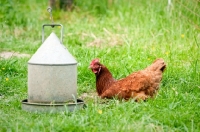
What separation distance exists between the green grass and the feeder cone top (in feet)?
1.86

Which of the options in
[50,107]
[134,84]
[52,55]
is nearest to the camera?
[50,107]

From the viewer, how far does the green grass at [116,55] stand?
200 inches

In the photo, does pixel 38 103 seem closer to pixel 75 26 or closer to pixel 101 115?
pixel 101 115

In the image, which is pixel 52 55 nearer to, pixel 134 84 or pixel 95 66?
pixel 95 66

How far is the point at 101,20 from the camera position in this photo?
472 inches

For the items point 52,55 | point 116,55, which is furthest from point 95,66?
point 116,55

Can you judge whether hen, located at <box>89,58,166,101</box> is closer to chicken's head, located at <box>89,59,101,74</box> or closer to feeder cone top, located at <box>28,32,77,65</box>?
chicken's head, located at <box>89,59,101,74</box>

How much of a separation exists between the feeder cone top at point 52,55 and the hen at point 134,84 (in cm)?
75

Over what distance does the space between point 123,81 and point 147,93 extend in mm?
322

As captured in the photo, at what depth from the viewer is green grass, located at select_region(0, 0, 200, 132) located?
5.08 meters

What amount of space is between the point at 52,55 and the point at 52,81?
11.6 inches

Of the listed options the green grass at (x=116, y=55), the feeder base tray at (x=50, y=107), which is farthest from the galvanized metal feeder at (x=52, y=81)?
the green grass at (x=116, y=55)

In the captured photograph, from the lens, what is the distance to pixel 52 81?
5551 mm

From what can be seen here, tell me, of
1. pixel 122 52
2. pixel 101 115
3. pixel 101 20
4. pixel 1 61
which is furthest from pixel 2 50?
pixel 101 115
